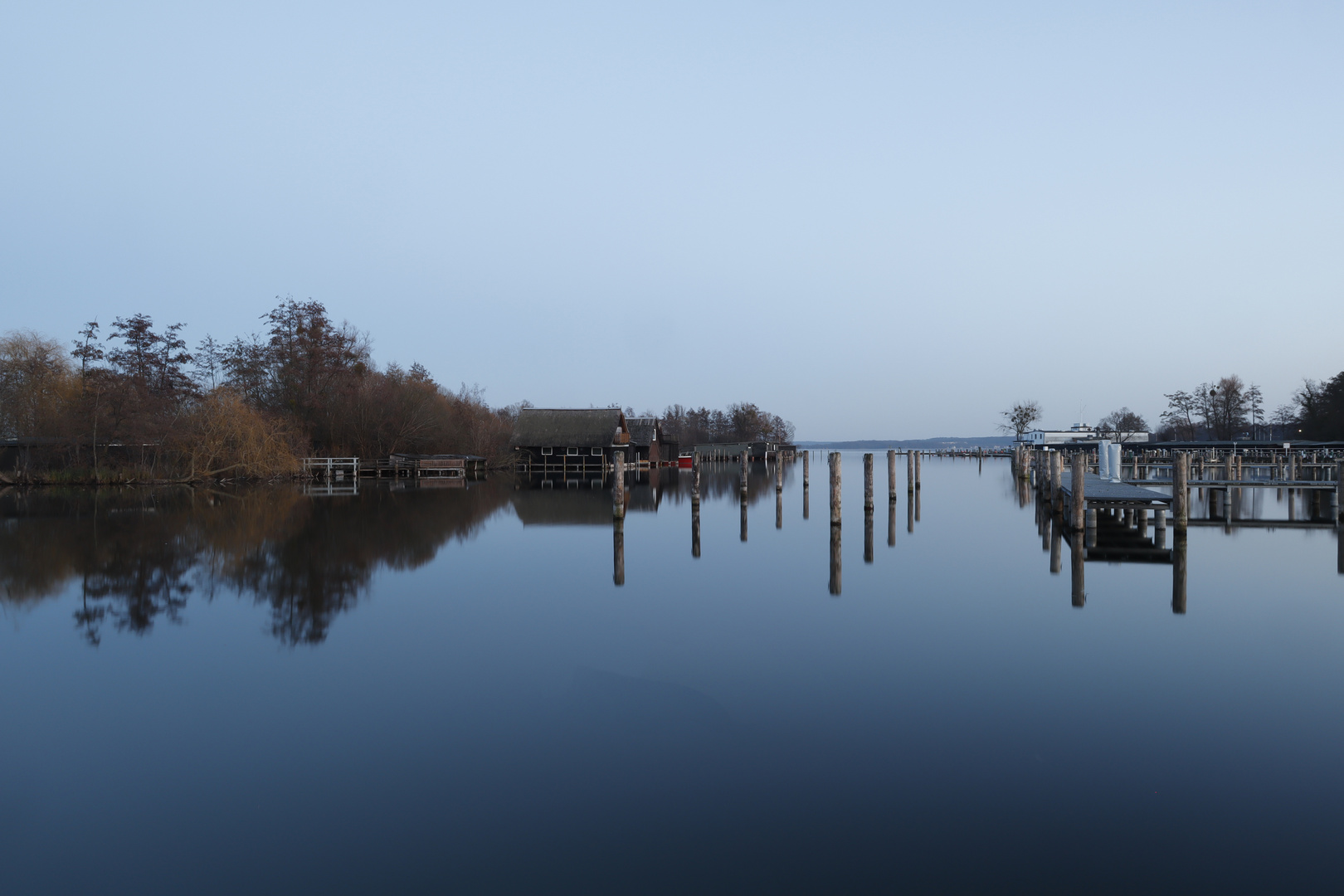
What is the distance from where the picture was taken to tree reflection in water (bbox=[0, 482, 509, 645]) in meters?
12.3

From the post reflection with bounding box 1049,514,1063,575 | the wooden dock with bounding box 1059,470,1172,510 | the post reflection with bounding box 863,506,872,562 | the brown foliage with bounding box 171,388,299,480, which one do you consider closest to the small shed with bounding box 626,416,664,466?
the brown foliage with bounding box 171,388,299,480

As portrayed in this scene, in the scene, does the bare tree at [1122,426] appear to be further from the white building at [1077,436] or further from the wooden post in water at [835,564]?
the wooden post in water at [835,564]

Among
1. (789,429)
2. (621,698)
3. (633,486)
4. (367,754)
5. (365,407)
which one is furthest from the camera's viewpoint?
(789,429)

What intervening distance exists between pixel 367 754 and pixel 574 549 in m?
12.4

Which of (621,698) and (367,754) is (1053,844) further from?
(367,754)

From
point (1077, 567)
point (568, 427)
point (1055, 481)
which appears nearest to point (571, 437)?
point (568, 427)

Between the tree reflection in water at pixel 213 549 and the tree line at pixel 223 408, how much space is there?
8617 mm

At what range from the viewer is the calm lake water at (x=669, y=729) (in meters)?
4.79

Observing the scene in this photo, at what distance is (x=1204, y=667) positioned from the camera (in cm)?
880

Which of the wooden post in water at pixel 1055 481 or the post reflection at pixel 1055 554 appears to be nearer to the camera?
the post reflection at pixel 1055 554

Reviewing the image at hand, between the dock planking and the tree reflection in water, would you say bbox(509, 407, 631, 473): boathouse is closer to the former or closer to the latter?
the tree reflection in water

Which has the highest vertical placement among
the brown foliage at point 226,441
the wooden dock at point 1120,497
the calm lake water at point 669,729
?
the brown foliage at point 226,441

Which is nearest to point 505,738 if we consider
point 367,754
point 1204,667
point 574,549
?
point 367,754

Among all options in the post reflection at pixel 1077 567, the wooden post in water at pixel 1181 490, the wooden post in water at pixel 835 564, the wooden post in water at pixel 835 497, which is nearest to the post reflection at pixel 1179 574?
the wooden post in water at pixel 1181 490
